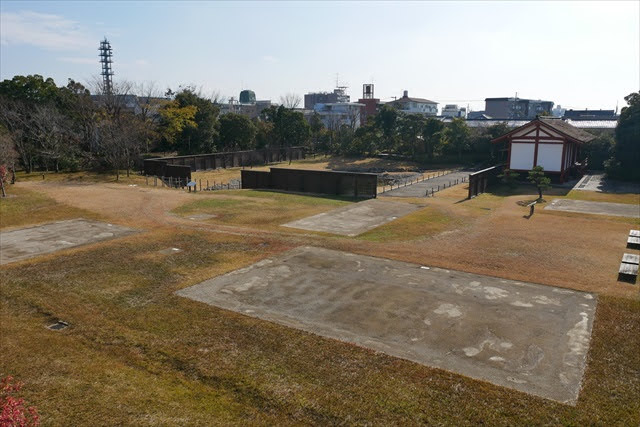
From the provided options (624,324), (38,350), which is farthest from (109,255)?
(624,324)

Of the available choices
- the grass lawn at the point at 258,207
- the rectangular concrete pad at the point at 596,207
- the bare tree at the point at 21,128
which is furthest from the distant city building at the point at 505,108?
the bare tree at the point at 21,128

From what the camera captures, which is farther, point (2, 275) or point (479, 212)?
point (479, 212)

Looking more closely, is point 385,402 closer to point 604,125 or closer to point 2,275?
point 2,275

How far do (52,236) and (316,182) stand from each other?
19420 mm

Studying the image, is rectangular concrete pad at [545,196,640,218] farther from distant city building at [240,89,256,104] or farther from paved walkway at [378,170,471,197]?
distant city building at [240,89,256,104]

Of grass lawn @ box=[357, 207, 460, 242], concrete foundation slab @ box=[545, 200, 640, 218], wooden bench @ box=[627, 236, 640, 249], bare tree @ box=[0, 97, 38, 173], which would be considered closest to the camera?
wooden bench @ box=[627, 236, 640, 249]

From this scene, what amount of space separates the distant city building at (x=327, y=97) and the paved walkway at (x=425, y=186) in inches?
4526

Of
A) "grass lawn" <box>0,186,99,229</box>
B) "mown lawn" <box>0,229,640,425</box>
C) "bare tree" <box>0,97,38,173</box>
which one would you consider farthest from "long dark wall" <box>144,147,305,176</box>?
"mown lawn" <box>0,229,640,425</box>

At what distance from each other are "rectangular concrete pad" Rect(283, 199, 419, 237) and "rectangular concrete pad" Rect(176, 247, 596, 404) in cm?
624

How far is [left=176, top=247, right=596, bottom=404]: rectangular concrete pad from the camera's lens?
1058cm

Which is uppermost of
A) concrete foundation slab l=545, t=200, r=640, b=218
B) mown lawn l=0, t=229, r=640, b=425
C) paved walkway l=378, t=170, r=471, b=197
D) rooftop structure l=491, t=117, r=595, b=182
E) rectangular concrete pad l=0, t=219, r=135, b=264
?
rooftop structure l=491, t=117, r=595, b=182

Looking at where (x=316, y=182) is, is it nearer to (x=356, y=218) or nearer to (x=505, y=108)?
(x=356, y=218)

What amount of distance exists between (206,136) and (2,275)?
137ft

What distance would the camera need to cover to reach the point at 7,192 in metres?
32.0
